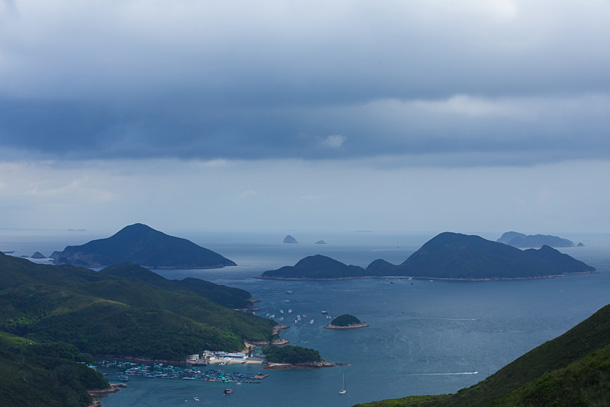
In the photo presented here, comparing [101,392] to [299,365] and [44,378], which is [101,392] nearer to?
[44,378]

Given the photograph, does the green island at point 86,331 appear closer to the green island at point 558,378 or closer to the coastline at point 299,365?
the coastline at point 299,365

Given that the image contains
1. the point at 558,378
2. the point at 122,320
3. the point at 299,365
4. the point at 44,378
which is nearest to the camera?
the point at 558,378

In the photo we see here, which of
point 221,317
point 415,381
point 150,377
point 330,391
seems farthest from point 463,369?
point 221,317

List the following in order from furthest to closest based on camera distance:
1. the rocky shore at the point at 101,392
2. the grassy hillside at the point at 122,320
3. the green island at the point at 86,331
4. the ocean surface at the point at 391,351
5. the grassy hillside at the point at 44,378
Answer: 1. the grassy hillside at the point at 122,320
2. the ocean surface at the point at 391,351
3. the rocky shore at the point at 101,392
4. the green island at the point at 86,331
5. the grassy hillside at the point at 44,378

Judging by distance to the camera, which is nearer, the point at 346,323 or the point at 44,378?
the point at 44,378

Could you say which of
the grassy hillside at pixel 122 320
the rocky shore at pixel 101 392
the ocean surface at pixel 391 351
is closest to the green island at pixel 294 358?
the ocean surface at pixel 391 351

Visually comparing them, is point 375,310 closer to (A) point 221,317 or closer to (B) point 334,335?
(B) point 334,335

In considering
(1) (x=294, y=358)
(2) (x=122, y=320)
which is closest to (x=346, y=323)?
(1) (x=294, y=358)
